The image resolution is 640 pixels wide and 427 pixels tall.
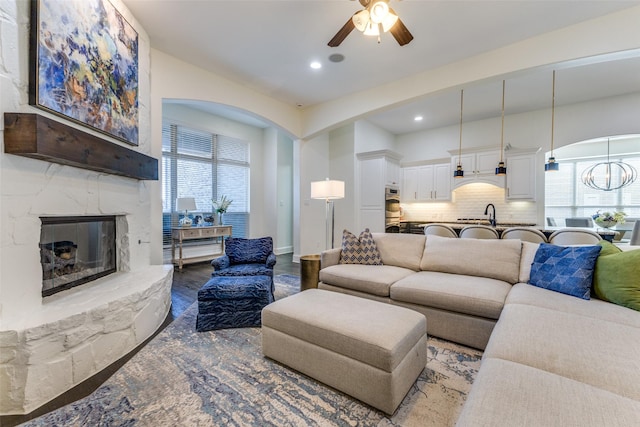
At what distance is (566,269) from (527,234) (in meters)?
1.34

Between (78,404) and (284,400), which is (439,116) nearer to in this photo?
(284,400)

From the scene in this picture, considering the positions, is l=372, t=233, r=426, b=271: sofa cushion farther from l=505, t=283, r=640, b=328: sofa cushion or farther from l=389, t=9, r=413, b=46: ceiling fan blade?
l=389, t=9, r=413, b=46: ceiling fan blade

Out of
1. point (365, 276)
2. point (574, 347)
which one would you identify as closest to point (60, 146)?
point (365, 276)

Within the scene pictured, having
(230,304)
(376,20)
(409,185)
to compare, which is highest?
(376,20)

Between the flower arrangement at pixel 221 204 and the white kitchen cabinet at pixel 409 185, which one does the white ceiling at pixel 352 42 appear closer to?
the white kitchen cabinet at pixel 409 185

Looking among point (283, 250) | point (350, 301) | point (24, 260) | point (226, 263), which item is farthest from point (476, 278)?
point (283, 250)

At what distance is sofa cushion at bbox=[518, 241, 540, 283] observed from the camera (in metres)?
2.47

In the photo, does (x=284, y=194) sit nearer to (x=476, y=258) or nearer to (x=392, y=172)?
(x=392, y=172)

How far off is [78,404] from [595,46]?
5.36m

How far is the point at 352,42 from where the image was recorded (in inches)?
127

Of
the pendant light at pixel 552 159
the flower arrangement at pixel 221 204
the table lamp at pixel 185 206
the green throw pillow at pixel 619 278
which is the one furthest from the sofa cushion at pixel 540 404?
the flower arrangement at pixel 221 204

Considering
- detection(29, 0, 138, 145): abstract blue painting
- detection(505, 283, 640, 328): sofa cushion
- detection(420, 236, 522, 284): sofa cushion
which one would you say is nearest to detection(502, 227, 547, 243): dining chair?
detection(420, 236, 522, 284): sofa cushion

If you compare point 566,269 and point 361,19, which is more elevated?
point 361,19

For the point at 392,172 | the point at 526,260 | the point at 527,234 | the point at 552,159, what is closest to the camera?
the point at 526,260
